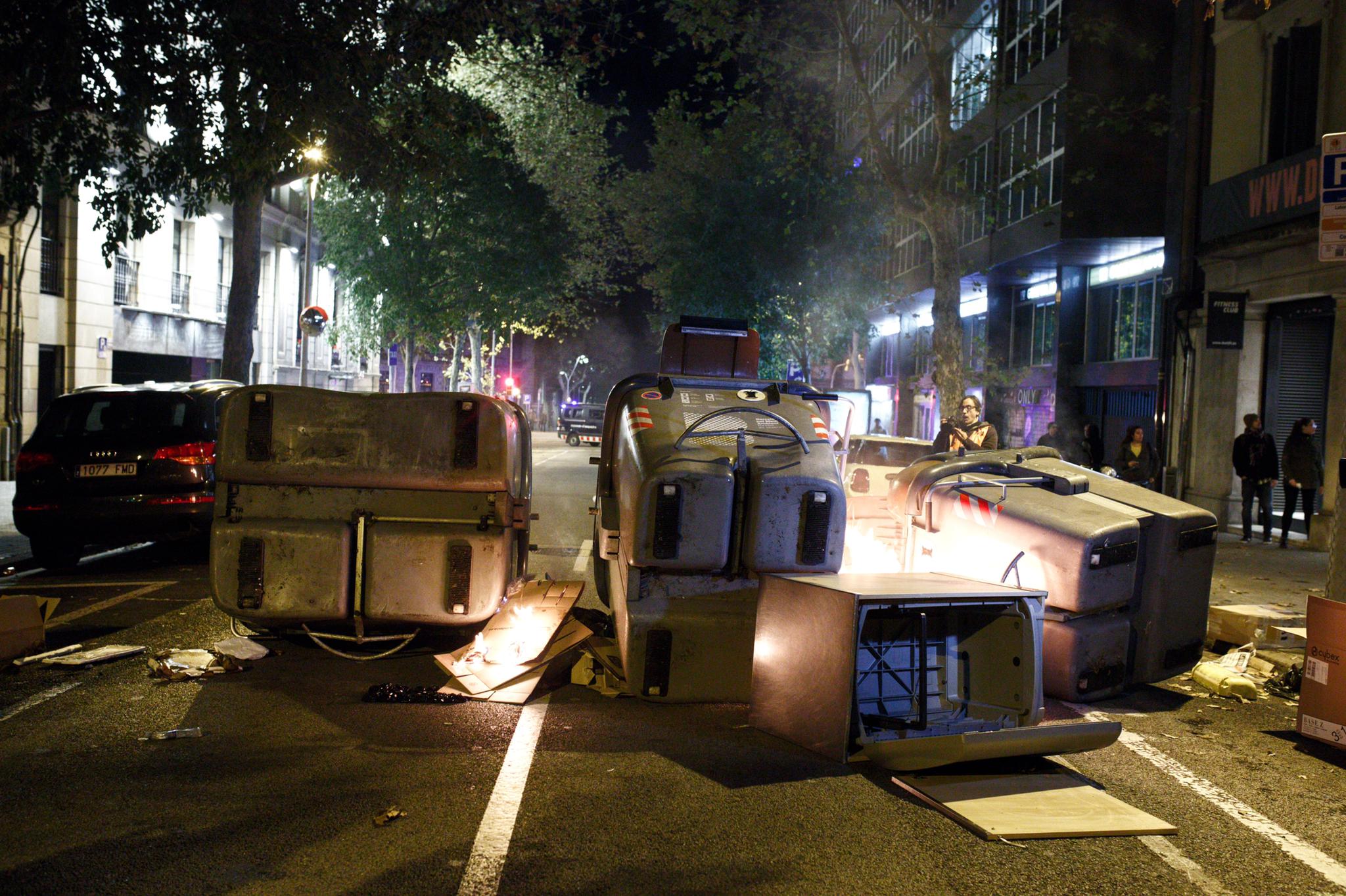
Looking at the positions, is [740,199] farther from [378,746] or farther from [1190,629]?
[378,746]

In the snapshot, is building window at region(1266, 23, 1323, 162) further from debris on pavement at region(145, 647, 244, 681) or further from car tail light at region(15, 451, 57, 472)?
car tail light at region(15, 451, 57, 472)

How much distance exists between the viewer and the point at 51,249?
72.7ft

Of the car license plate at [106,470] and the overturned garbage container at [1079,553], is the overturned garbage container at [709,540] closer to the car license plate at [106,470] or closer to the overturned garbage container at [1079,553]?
the overturned garbage container at [1079,553]

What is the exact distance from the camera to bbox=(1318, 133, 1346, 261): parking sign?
7137mm

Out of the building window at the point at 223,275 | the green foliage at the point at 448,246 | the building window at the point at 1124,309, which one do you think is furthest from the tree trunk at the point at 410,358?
the building window at the point at 1124,309

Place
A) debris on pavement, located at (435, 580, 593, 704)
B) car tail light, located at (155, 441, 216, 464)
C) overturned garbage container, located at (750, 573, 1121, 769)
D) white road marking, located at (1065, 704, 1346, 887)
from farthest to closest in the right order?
car tail light, located at (155, 441, 216, 464) < debris on pavement, located at (435, 580, 593, 704) < overturned garbage container, located at (750, 573, 1121, 769) < white road marking, located at (1065, 704, 1346, 887)

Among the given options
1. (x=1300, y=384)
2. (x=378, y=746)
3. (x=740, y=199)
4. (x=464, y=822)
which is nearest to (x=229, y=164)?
(x=378, y=746)

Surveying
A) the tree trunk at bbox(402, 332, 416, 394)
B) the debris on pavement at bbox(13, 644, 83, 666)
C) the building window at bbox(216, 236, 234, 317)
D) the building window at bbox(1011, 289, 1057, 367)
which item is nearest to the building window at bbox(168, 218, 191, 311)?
the building window at bbox(216, 236, 234, 317)

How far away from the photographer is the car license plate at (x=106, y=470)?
10.4 m

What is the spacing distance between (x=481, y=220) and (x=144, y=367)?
10840mm

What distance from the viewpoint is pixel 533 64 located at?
36.5 metres

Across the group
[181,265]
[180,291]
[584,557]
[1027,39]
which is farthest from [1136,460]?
[181,265]

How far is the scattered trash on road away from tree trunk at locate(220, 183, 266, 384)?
538 inches

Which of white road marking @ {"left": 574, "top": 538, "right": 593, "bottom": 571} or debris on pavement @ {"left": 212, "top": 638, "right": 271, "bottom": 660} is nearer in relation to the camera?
debris on pavement @ {"left": 212, "top": 638, "right": 271, "bottom": 660}
